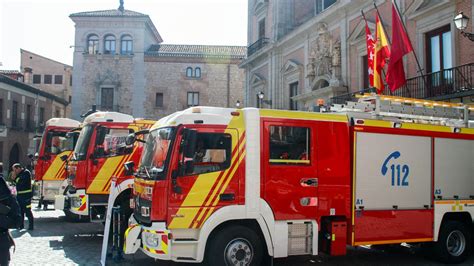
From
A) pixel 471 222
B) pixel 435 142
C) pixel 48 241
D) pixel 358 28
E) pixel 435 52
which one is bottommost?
pixel 48 241

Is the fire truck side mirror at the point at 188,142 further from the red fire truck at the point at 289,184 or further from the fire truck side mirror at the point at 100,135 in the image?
the fire truck side mirror at the point at 100,135

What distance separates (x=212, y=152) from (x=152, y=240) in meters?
1.57

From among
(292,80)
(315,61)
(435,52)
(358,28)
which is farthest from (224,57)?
(435,52)

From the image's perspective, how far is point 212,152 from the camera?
7.05m

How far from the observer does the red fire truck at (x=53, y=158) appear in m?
14.4

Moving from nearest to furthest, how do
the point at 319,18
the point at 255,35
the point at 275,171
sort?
the point at 275,171
the point at 319,18
the point at 255,35

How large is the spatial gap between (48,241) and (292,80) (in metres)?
16.6

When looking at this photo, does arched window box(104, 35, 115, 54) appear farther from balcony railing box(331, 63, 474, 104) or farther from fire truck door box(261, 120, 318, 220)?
fire truck door box(261, 120, 318, 220)

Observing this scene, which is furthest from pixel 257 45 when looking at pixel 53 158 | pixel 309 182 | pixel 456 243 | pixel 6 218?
pixel 6 218

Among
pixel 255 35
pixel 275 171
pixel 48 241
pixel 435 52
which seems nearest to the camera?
pixel 275 171

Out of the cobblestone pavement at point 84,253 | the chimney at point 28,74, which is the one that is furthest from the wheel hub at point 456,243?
the chimney at point 28,74

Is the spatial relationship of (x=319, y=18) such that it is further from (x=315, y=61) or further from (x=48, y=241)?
→ (x=48, y=241)

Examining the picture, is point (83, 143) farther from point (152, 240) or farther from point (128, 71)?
point (128, 71)

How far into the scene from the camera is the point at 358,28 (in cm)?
1861
